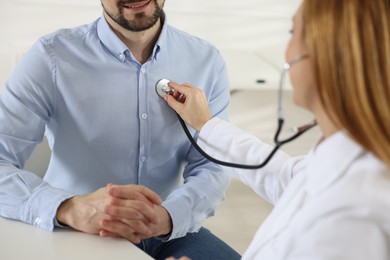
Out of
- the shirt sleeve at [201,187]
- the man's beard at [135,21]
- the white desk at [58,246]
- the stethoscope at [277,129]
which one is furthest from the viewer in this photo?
the man's beard at [135,21]

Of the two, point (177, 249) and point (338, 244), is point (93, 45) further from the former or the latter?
point (338, 244)

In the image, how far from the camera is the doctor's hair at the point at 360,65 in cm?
92

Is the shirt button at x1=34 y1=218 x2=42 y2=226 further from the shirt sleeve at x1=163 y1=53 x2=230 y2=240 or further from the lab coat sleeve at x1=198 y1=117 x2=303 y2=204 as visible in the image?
the lab coat sleeve at x1=198 y1=117 x2=303 y2=204

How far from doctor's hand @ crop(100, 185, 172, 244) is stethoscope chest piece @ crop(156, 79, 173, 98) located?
355mm

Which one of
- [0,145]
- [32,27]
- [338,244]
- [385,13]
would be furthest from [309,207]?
[32,27]

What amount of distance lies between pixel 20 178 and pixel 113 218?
11.3 inches

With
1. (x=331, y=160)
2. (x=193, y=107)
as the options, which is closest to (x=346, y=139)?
(x=331, y=160)

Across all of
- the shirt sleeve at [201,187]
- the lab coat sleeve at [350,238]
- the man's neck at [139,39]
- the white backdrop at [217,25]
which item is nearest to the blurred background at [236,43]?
the white backdrop at [217,25]

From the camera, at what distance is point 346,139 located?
0.99 metres

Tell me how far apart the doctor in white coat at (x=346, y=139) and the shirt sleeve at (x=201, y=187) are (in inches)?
22.3

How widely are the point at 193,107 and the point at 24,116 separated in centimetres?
44

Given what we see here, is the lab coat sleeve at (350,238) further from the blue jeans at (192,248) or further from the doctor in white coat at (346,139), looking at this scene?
the blue jeans at (192,248)

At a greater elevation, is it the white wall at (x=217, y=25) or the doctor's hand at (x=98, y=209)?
the doctor's hand at (x=98, y=209)

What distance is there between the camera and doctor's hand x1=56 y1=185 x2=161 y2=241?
134cm
